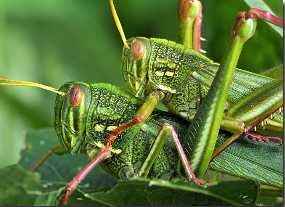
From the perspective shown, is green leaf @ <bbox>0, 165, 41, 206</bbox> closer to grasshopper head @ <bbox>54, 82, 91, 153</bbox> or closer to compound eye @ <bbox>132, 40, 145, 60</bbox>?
grasshopper head @ <bbox>54, 82, 91, 153</bbox>

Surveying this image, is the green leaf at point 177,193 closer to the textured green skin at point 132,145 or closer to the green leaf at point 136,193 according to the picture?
the green leaf at point 136,193

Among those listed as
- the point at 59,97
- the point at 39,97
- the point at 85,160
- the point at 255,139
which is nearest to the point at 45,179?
the point at 85,160

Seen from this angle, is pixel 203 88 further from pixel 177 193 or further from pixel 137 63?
Answer: pixel 177 193

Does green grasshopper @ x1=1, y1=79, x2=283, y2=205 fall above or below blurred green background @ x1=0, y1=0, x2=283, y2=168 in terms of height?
below

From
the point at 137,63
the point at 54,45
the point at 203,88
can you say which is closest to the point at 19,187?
the point at 137,63

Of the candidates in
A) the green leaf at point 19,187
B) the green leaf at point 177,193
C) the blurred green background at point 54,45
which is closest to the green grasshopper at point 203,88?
the green leaf at point 177,193

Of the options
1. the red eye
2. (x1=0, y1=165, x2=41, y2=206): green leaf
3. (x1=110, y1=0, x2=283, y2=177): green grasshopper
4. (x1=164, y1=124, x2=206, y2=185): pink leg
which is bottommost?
(x1=0, y1=165, x2=41, y2=206): green leaf

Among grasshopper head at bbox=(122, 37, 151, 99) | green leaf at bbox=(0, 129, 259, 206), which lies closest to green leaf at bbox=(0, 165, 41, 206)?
green leaf at bbox=(0, 129, 259, 206)
